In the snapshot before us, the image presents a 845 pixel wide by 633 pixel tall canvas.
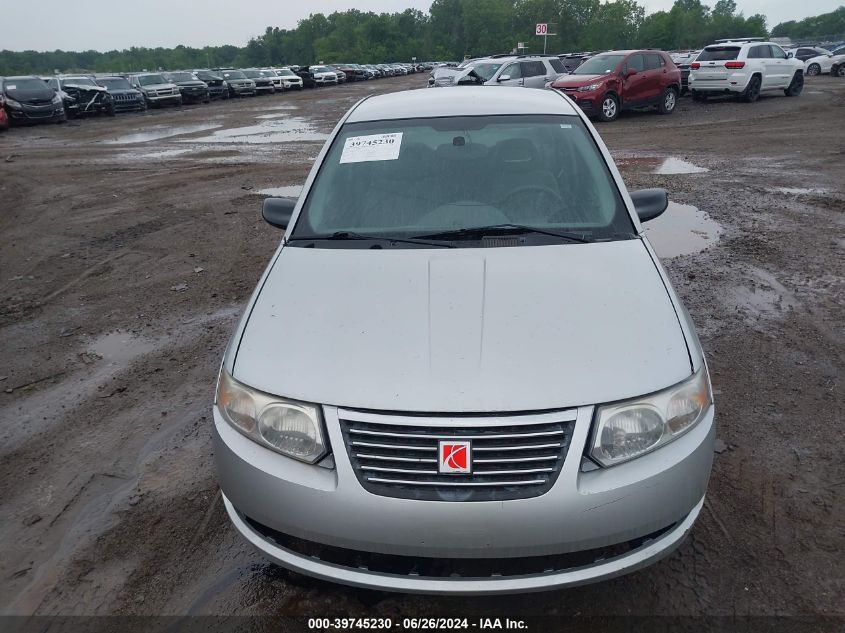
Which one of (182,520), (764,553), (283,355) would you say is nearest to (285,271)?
(283,355)

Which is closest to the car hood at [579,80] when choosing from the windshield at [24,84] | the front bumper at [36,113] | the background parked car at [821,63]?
the front bumper at [36,113]

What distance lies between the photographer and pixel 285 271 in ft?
9.23

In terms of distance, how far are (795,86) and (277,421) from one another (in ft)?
76.8

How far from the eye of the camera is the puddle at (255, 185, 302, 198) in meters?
9.40

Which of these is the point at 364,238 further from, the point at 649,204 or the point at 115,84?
the point at 115,84

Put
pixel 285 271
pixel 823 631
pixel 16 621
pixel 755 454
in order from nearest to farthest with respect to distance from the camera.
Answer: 1. pixel 823 631
2. pixel 16 621
3. pixel 285 271
4. pixel 755 454

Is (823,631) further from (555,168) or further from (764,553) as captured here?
(555,168)

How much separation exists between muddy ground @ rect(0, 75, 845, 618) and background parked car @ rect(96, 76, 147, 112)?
18578 millimetres

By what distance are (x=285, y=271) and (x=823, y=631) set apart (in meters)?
2.46

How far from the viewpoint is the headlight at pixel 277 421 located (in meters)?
2.07

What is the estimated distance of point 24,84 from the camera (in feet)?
71.7

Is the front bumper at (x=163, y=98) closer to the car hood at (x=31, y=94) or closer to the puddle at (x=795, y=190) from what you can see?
the car hood at (x=31, y=94)

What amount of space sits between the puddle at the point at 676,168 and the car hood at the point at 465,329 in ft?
27.1

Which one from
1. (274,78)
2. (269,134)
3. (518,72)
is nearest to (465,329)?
(269,134)
